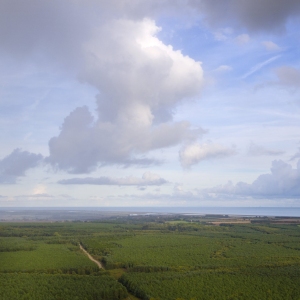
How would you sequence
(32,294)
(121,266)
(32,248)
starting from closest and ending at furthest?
(32,294)
(121,266)
(32,248)

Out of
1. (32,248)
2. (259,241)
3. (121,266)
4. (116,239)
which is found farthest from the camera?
(116,239)

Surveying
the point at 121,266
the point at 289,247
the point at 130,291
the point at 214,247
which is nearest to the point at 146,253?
the point at 121,266

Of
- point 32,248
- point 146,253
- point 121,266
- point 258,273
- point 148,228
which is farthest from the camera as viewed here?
point 148,228

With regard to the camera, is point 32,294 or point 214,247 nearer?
point 32,294

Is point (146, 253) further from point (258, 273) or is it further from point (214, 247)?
point (258, 273)

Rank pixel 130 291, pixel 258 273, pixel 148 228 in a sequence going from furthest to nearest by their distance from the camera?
pixel 148 228 → pixel 258 273 → pixel 130 291

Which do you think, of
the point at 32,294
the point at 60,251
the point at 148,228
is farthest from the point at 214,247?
the point at 148,228

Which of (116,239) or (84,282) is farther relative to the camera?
(116,239)

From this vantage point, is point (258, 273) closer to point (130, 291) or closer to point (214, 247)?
point (130, 291)
